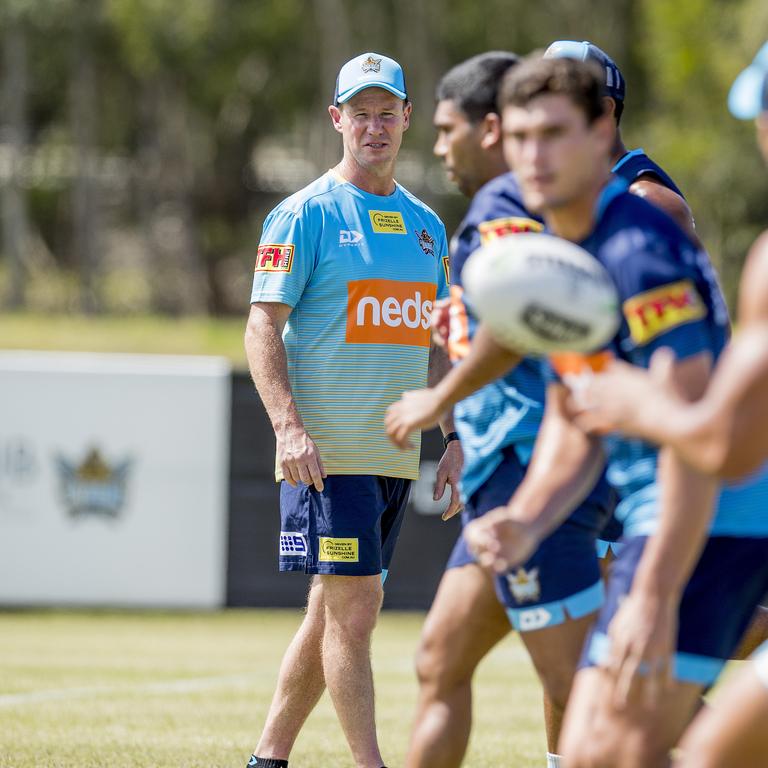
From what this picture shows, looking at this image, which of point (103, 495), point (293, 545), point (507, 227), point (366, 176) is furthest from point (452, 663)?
point (103, 495)

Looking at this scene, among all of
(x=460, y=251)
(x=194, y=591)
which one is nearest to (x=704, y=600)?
(x=460, y=251)

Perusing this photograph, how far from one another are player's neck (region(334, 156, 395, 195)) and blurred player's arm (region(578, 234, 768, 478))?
9.30 ft

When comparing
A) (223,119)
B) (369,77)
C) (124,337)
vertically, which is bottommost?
(124,337)

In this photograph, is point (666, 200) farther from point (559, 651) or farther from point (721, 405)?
point (721, 405)

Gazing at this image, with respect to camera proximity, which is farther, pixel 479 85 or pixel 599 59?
pixel 599 59

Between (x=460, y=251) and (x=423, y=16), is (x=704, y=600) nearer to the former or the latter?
(x=460, y=251)

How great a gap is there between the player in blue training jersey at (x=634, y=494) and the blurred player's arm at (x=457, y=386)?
20cm

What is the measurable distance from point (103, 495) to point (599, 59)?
337 inches

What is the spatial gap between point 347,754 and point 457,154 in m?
3.25

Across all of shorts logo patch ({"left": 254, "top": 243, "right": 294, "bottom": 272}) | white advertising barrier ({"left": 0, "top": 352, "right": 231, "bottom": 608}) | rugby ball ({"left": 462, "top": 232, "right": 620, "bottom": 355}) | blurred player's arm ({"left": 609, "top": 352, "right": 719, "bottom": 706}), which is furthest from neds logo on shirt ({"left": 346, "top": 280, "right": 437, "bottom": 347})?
white advertising barrier ({"left": 0, "top": 352, "right": 231, "bottom": 608})

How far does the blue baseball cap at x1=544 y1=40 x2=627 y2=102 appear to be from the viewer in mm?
5508

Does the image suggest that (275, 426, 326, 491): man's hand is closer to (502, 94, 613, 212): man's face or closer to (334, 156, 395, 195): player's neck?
(334, 156, 395, 195): player's neck

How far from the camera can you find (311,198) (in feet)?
19.6

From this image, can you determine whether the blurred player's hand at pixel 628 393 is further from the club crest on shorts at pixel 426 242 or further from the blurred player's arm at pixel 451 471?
the club crest on shorts at pixel 426 242
